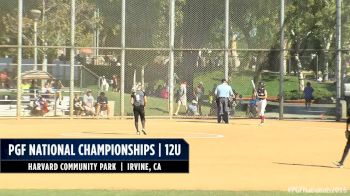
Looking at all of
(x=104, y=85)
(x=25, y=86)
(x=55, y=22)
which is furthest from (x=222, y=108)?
(x=55, y=22)

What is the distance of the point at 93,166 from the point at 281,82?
64.6 feet

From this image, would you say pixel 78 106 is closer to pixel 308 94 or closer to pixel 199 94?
pixel 199 94

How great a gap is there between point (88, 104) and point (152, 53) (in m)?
3.74

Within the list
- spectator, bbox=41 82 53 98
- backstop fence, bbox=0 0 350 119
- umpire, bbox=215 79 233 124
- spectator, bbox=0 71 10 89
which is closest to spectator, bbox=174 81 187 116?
backstop fence, bbox=0 0 350 119

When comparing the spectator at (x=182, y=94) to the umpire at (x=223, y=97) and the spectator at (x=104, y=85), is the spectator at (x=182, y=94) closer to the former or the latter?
the spectator at (x=104, y=85)

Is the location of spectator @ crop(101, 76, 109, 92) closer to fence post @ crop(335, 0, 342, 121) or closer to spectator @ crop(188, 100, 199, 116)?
spectator @ crop(188, 100, 199, 116)

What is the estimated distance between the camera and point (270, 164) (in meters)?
14.1

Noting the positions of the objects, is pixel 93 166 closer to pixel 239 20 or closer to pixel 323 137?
pixel 323 137

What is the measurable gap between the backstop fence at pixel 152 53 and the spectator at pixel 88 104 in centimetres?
18

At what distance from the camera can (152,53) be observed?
3017 cm

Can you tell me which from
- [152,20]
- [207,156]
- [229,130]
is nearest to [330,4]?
[152,20]

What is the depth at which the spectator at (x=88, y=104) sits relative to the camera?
97.8 ft

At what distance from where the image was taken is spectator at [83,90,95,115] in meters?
29.8

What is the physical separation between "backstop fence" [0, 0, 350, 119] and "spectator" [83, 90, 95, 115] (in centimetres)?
18
